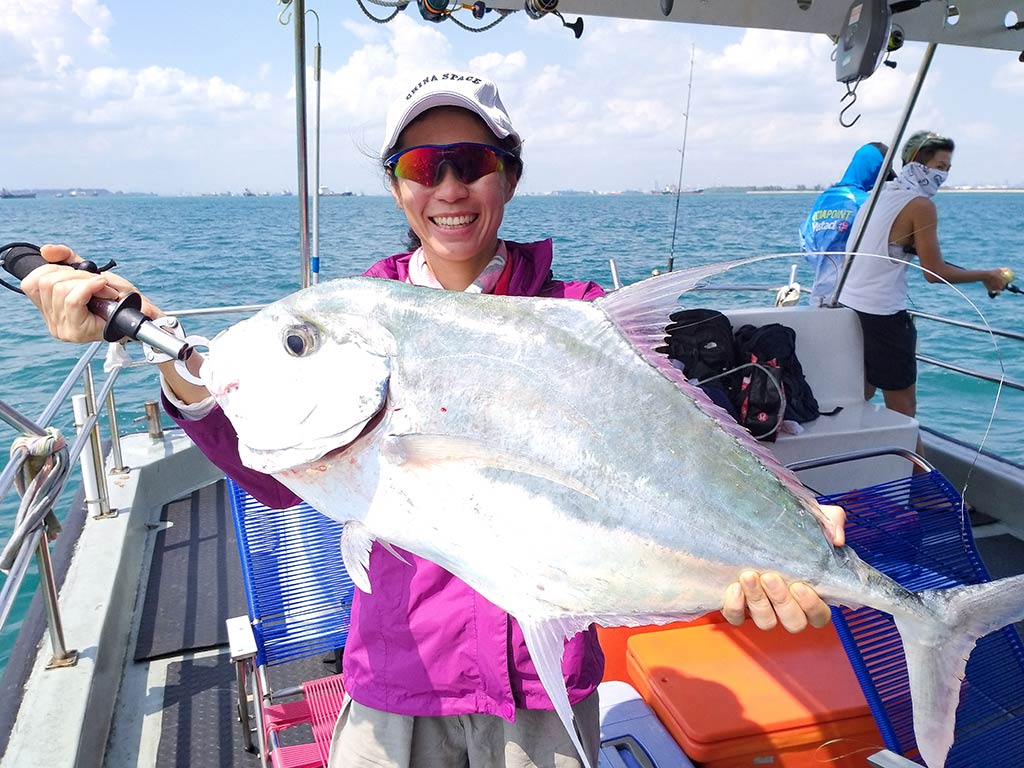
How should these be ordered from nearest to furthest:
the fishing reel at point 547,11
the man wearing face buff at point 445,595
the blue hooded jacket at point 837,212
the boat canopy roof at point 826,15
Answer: the man wearing face buff at point 445,595 < the fishing reel at point 547,11 < the boat canopy roof at point 826,15 < the blue hooded jacket at point 837,212

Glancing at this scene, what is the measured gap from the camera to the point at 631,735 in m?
2.31

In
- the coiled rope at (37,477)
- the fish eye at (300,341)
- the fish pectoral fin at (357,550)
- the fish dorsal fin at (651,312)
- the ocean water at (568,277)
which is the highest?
the fish dorsal fin at (651,312)

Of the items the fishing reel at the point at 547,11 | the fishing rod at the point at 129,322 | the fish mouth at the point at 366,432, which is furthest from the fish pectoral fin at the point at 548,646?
the fishing reel at the point at 547,11

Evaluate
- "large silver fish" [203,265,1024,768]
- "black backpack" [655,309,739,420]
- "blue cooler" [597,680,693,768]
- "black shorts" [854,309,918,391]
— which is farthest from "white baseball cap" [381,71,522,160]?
"black shorts" [854,309,918,391]

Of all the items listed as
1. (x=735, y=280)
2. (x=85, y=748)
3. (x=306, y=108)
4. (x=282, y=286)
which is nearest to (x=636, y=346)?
(x=306, y=108)

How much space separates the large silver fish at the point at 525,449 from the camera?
1.21 meters

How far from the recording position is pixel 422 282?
1658 millimetres

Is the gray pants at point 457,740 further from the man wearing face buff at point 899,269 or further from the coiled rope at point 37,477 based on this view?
the man wearing face buff at point 899,269

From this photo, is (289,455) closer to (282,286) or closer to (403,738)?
(403,738)

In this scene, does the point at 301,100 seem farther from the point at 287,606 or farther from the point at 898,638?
the point at 898,638

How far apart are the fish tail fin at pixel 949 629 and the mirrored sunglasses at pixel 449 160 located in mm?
1284

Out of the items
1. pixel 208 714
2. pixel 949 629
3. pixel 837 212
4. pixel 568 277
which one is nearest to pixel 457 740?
pixel 949 629

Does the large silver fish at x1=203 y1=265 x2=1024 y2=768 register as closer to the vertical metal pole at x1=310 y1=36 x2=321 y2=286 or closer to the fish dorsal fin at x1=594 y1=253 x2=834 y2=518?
the fish dorsal fin at x1=594 y1=253 x2=834 y2=518

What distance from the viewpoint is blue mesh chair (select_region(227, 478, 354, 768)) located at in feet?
8.27
